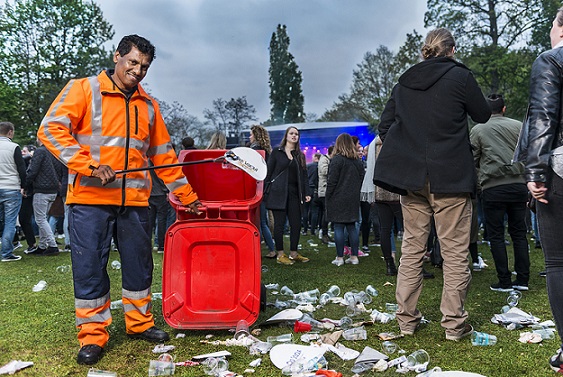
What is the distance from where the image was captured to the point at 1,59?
31.3 metres

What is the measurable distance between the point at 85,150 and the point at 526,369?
9.87 feet

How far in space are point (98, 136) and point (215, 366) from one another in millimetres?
1681

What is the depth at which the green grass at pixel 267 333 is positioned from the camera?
304 centimetres

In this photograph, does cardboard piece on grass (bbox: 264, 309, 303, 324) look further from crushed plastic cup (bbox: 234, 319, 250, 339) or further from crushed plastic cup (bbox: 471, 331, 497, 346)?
crushed plastic cup (bbox: 471, 331, 497, 346)

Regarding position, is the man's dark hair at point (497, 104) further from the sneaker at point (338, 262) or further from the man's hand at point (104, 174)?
the man's hand at point (104, 174)

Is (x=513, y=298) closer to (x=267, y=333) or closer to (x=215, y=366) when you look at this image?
(x=267, y=333)

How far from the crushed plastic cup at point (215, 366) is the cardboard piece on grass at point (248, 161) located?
130 centimetres

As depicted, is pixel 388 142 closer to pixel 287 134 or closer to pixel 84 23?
pixel 287 134

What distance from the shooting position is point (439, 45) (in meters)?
3.66

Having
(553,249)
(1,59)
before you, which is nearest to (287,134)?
(553,249)

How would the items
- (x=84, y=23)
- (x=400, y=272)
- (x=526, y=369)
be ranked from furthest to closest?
1. (x=84, y=23)
2. (x=400, y=272)
3. (x=526, y=369)

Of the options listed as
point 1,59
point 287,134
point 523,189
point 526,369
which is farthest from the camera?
point 1,59

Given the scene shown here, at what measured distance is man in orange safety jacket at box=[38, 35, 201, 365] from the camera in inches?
128

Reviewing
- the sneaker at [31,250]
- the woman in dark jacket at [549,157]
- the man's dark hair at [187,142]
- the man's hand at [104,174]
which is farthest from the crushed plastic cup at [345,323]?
the sneaker at [31,250]
